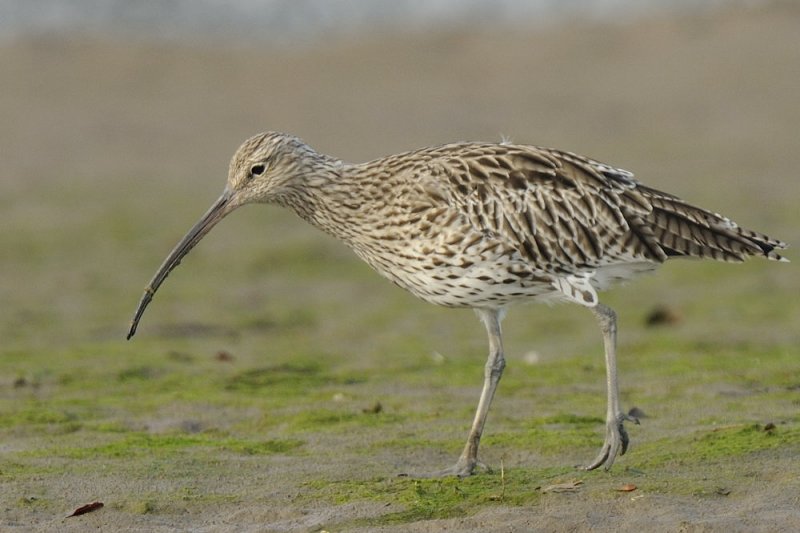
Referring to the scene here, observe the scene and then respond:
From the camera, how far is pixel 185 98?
2800 centimetres

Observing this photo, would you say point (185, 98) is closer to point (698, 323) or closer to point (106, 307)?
point (106, 307)

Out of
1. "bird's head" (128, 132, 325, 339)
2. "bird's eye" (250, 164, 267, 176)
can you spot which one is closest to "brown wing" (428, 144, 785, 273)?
"bird's head" (128, 132, 325, 339)

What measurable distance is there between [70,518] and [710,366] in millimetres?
5833

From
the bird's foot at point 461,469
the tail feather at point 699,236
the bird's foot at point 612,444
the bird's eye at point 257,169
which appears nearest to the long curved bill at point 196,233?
the bird's eye at point 257,169

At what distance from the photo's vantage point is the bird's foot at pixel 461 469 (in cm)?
909

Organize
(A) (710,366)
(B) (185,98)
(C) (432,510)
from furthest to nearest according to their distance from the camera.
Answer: (B) (185,98)
(A) (710,366)
(C) (432,510)

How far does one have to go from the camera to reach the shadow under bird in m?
9.47

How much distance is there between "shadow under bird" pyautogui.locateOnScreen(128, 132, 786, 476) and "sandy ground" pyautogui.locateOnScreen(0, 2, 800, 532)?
15.3 ft

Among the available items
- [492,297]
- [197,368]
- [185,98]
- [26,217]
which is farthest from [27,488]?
[185,98]

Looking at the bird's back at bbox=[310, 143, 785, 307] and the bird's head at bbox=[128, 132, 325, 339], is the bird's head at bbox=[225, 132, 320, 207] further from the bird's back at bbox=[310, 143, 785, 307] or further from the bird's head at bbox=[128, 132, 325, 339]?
the bird's back at bbox=[310, 143, 785, 307]

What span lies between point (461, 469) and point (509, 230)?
157 centimetres

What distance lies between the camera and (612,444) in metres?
9.05

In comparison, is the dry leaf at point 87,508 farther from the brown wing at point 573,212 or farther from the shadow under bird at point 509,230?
the brown wing at point 573,212

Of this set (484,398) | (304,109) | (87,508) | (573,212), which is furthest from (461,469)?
(304,109)
